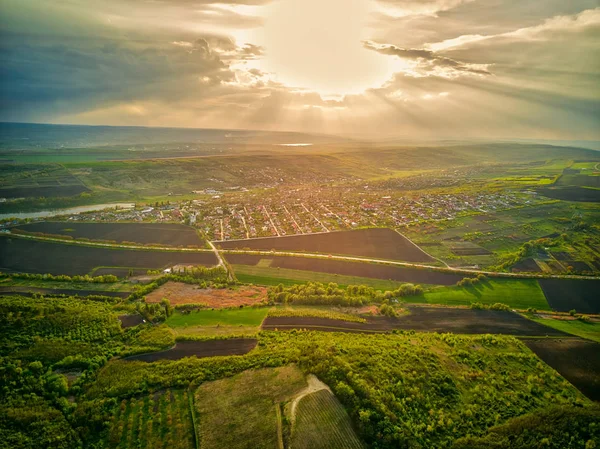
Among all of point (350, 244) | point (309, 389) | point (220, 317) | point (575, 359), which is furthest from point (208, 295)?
point (575, 359)

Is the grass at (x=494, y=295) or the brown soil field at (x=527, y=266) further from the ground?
the brown soil field at (x=527, y=266)

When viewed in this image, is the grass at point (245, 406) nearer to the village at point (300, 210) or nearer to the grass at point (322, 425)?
the grass at point (322, 425)

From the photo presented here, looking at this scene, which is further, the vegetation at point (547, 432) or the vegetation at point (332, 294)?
the vegetation at point (332, 294)

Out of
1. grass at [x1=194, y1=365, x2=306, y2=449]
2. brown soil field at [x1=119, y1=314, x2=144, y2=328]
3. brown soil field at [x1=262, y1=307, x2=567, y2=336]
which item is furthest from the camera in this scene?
brown soil field at [x1=262, y1=307, x2=567, y2=336]

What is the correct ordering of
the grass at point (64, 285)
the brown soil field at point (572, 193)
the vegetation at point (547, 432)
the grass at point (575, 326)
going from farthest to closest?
the brown soil field at point (572, 193) < the grass at point (64, 285) < the grass at point (575, 326) < the vegetation at point (547, 432)

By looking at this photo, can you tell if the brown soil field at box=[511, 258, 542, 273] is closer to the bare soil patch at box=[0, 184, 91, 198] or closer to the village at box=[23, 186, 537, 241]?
the village at box=[23, 186, 537, 241]

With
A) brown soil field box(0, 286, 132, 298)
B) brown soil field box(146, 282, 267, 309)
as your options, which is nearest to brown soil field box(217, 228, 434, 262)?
brown soil field box(146, 282, 267, 309)

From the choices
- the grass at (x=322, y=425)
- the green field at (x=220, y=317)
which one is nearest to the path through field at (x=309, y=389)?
the grass at (x=322, y=425)
